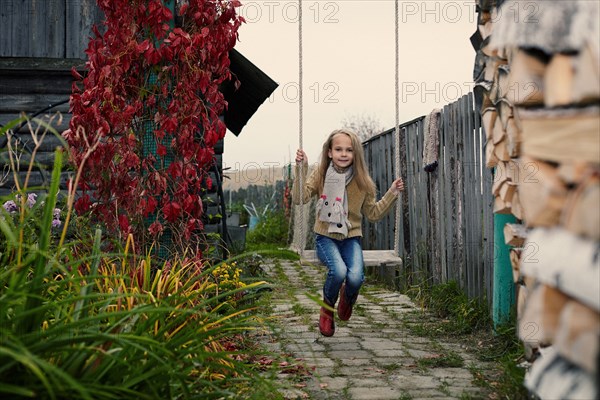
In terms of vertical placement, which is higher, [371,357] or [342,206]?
[342,206]

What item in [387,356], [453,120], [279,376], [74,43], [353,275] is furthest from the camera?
[74,43]

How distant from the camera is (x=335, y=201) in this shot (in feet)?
17.0

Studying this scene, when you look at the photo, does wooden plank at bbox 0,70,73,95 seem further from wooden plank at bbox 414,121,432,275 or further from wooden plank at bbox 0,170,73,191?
wooden plank at bbox 414,121,432,275

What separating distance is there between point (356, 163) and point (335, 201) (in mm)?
307

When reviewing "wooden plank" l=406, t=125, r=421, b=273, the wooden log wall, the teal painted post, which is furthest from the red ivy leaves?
"wooden plank" l=406, t=125, r=421, b=273

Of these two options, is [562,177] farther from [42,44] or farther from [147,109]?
[42,44]

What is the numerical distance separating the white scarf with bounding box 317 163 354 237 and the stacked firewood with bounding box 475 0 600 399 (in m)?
2.87

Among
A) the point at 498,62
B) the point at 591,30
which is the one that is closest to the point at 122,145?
the point at 498,62

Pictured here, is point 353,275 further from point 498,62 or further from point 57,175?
point 57,175

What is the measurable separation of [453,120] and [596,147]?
457cm

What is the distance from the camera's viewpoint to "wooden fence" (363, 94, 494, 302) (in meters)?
5.58

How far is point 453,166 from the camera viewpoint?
6.23 metres

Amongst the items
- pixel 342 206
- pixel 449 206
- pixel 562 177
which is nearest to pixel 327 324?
pixel 342 206

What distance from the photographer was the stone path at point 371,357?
11.9 feet
